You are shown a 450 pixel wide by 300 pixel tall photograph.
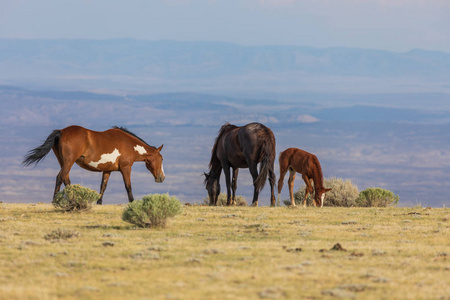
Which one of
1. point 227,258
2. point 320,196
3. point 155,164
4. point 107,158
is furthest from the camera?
point 155,164

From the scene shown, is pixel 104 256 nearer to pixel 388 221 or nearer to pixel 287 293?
pixel 287 293

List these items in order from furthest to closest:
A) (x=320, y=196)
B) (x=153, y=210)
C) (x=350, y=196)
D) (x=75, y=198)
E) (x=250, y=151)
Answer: (x=350, y=196), (x=250, y=151), (x=320, y=196), (x=75, y=198), (x=153, y=210)

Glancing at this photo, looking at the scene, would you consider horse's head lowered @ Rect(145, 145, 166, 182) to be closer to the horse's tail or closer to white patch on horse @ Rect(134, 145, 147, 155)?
white patch on horse @ Rect(134, 145, 147, 155)

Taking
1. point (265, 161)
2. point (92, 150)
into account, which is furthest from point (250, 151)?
point (92, 150)

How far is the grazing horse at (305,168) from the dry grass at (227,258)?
2.48 meters

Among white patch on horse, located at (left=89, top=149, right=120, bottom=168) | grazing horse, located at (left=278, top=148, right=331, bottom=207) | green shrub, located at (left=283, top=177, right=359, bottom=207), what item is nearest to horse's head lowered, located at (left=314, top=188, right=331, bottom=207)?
grazing horse, located at (left=278, top=148, right=331, bottom=207)

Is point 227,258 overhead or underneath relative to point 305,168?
underneath

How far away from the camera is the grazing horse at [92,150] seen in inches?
778

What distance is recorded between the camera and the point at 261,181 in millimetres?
22562

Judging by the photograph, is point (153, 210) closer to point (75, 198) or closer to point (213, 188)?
point (75, 198)

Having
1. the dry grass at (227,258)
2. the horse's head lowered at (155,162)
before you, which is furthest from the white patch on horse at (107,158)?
the dry grass at (227,258)

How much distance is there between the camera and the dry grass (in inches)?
355

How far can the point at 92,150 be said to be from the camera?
798 inches

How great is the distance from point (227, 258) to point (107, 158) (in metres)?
9.97
